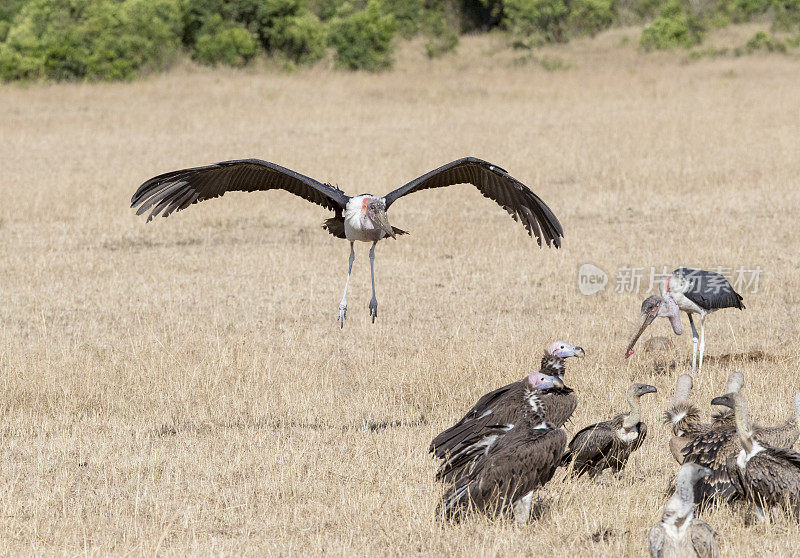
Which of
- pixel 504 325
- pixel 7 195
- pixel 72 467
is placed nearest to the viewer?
pixel 72 467

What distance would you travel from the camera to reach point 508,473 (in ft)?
17.1

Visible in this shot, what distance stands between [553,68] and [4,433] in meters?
30.0

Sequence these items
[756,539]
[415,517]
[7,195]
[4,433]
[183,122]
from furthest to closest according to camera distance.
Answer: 1. [183,122]
2. [7,195]
3. [4,433]
4. [415,517]
5. [756,539]

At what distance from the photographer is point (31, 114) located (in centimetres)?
2698

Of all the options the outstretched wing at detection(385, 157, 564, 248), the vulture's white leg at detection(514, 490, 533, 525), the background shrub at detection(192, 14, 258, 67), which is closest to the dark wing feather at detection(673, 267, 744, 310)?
the outstretched wing at detection(385, 157, 564, 248)

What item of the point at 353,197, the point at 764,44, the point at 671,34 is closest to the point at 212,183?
the point at 353,197

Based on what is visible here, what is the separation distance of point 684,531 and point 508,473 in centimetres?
101

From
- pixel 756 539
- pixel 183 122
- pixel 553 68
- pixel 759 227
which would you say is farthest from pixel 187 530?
pixel 553 68

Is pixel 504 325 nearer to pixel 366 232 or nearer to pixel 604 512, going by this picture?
pixel 366 232

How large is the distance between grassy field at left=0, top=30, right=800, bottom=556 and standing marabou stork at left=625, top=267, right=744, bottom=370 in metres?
0.41

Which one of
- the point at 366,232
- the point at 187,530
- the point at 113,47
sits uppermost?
the point at 113,47

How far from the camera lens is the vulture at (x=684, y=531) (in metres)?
4.40

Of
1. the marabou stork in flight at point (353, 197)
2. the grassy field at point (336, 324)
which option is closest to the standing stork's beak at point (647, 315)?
the grassy field at point (336, 324)

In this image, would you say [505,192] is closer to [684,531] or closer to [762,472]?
[762,472]
